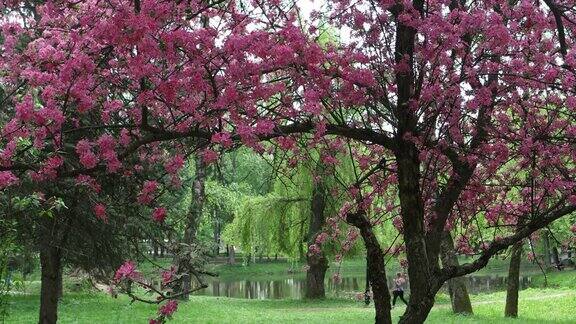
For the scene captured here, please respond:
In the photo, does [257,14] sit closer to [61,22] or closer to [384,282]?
[61,22]

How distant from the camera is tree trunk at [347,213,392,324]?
4.93m

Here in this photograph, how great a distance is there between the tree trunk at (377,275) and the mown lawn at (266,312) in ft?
30.2

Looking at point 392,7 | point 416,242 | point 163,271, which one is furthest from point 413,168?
point 163,271

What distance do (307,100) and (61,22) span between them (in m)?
2.03

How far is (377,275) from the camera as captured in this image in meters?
4.94

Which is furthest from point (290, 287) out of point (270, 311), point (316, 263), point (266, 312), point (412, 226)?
point (412, 226)

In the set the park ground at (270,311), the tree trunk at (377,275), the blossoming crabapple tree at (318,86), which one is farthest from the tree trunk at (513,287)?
the tree trunk at (377,275)

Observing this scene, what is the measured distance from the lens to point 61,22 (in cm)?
468

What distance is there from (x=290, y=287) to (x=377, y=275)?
31.1 meters

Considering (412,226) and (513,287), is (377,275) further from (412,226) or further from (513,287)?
(513,287)

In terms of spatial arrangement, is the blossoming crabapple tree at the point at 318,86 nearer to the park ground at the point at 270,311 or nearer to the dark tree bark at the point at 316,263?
the park ground at the point at 270,311

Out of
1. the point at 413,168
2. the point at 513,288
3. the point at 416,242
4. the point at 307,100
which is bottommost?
the point at 513,288

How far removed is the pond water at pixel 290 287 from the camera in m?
30.0

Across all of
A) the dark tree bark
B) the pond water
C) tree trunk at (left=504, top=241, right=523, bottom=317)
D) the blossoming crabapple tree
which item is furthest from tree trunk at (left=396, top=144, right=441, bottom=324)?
the pond water
